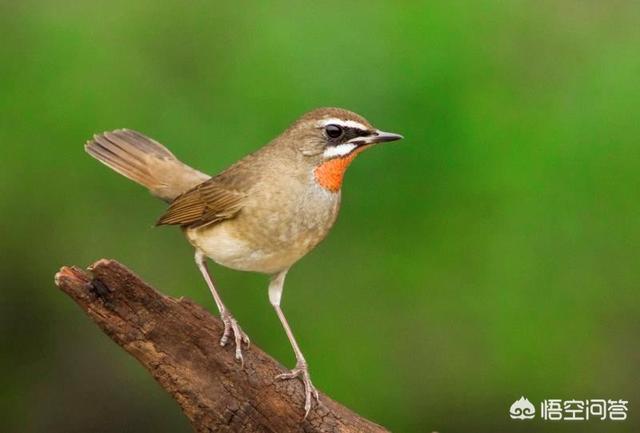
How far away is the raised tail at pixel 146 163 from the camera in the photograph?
8.30 m

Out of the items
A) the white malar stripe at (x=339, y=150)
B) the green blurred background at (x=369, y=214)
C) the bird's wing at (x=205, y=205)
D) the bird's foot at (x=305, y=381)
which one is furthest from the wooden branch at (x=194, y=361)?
the green blurred background at (x=369, y=214)

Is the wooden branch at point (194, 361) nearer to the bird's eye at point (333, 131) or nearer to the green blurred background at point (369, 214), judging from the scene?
the bird's eye at point (333, 131)

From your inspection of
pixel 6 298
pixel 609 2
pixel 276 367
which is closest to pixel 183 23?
pixel 6 298

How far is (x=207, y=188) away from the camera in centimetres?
775

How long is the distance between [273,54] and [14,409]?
301cm

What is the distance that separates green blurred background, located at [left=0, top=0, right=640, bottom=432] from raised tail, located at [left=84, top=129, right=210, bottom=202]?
147 centimetres

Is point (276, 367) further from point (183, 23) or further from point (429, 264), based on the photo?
point (183, 23)

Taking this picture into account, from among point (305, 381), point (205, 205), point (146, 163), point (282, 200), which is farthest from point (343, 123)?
point (146, 163)

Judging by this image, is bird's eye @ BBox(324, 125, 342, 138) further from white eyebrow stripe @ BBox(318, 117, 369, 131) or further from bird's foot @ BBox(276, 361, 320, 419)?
bird's foot @ BBox(276, 361, 320, 419)

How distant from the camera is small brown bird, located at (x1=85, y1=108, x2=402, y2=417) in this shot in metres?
7.23

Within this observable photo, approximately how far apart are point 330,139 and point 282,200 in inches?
14.9

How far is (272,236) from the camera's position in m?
7.31

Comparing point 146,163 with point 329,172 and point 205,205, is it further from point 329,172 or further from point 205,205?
point 329,172

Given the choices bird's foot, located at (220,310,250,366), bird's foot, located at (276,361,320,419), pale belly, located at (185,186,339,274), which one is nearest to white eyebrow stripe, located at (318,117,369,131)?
pale belly, located at (185,186,339,274)
